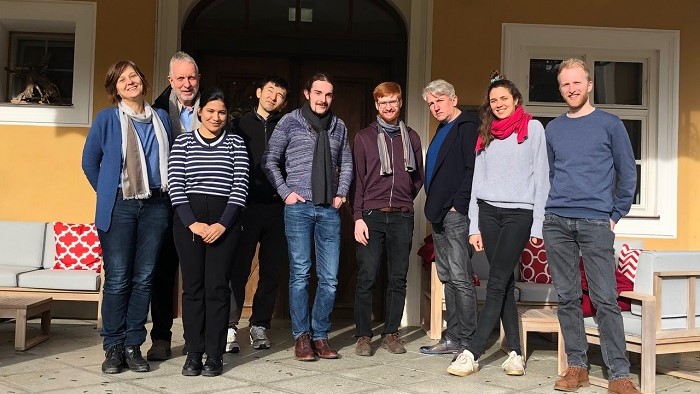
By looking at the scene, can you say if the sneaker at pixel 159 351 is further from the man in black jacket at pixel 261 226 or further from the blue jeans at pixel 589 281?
the blue jeans at pixel 589 281

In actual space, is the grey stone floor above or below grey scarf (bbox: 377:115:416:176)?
below

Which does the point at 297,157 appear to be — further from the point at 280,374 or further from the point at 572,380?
the point at 572,380

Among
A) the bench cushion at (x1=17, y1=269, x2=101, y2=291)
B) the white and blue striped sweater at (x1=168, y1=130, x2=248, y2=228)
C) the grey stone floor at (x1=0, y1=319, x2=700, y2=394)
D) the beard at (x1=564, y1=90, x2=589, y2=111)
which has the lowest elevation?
the grey stone floor at (x1=0, y1=319, x2=700, y2=394)

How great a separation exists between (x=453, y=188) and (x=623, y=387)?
1639mm

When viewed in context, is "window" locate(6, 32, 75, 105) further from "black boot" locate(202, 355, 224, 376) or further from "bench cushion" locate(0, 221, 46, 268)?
"black boot" locate(202, 355, 224, 376)

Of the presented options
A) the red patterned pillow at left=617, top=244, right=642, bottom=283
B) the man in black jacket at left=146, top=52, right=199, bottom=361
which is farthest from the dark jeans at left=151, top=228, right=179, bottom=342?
the red patterned pillow at left=617, top=244, right=642, bottom=283

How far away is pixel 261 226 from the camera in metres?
6.02

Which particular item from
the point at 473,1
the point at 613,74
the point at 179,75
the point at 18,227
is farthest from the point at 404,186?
the point at 18,227

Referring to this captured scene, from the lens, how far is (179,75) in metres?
5.38

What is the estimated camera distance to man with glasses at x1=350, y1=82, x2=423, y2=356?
5.88 m

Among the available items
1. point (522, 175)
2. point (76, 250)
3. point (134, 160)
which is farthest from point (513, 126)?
point (76, 250)

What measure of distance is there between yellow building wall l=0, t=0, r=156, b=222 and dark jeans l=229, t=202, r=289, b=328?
210 cm

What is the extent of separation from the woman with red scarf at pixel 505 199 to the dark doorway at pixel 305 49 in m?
2.54

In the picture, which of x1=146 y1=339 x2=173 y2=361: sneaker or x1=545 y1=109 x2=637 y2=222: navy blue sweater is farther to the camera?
x1=146 y1=339 x2=173 y2=361: sneaker
